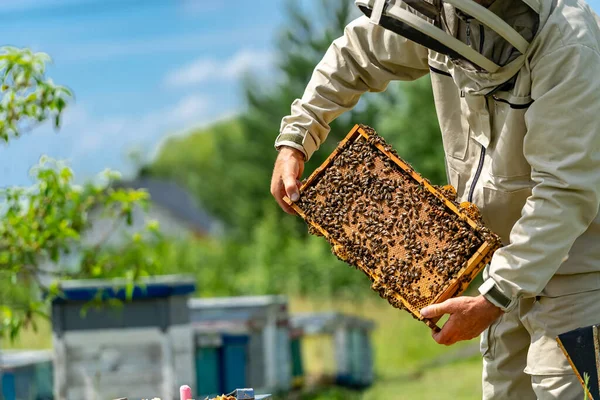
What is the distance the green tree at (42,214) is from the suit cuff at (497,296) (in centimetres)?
257

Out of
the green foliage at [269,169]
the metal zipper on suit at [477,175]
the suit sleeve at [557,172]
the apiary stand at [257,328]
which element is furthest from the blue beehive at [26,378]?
the green foliage at [269,169]

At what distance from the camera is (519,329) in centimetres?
272

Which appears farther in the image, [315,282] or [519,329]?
[315,282]

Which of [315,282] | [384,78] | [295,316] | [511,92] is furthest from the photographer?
[315,282]

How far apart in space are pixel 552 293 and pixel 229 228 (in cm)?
3310

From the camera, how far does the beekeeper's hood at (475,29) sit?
7.46 ft

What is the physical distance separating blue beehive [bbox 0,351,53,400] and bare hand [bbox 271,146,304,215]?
2.88 m

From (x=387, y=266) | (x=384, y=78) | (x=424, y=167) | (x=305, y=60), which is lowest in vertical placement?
(x=387, y=266)

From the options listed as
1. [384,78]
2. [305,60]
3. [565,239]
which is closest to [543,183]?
[565,239]

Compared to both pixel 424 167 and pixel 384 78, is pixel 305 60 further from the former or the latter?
pixel 384 78

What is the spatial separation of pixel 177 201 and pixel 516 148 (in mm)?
47573

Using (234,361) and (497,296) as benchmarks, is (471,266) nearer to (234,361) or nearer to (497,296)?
(497,296)

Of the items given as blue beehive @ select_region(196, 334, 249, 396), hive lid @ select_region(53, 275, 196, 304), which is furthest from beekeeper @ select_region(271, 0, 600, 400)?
blue beehive @ select_region(196, 334, 249, 396)

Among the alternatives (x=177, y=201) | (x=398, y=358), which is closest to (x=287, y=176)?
(x=398, y=358)
